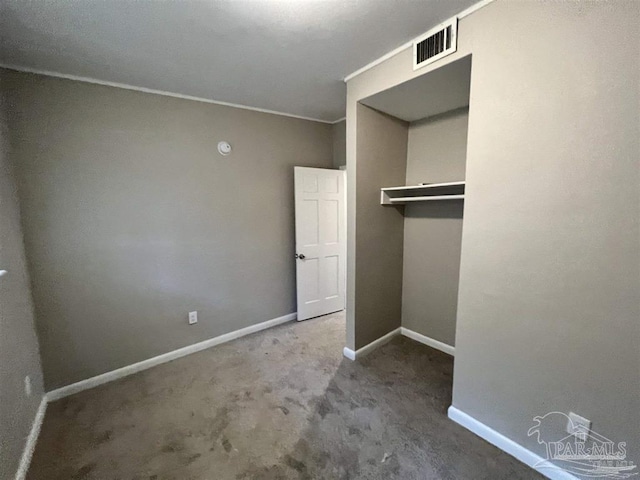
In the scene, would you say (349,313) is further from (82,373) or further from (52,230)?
(52,230)

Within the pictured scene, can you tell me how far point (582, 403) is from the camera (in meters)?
1.35

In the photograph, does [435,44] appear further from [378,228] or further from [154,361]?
[154,361]

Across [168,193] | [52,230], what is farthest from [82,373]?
[168,193]

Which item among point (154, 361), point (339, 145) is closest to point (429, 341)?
point (339, 145)

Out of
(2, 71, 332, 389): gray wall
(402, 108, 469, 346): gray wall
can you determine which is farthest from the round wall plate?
(402, 108, 469, 346): gray wall

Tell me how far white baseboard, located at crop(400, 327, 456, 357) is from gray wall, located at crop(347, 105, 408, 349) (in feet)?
0.63

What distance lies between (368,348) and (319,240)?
1.38 m

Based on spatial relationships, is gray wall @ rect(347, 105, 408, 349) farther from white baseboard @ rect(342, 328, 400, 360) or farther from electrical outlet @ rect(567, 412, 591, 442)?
electrical outlet @ rect(567, 412, 591, 442)

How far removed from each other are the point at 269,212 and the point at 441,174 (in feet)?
6.10

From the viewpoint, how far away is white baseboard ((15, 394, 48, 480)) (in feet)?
5.06

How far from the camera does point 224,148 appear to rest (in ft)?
9.22

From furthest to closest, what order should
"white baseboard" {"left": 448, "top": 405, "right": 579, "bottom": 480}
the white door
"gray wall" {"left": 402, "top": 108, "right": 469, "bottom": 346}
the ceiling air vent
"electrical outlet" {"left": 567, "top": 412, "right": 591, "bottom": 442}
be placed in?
1. the white door
2. "gray wall" {"left": 402, "top": 108, "right": 469, "bottom": 346}
3. the ceiling air vent
4. "white baseboard" {"left": 448, "top": 405, "right": 579, "bottom": 480}
5. "electrical outlet" {"left": 567, "top": 412, "right": 591, "bottom": 442}

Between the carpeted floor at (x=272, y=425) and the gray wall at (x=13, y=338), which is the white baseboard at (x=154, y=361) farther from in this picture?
the gray wall at (x=13, y=338)

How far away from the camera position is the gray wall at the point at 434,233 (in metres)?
2.55
